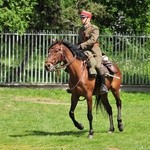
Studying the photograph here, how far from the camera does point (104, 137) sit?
40.3ft

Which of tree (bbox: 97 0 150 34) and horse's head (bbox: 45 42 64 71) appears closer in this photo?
horse's head (bbox: 45 42 64 71)

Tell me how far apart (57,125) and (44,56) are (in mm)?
10190

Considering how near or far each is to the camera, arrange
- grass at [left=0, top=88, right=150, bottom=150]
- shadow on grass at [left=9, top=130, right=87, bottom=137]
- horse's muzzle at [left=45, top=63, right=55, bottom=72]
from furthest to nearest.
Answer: shadow on grass at [left=9, top=130, right=87, bottom=137] → horse's muzzle at [left=45, top=63, right=55, bottom=72] → grass at [left=0, top=88, right=150, bottom=150]

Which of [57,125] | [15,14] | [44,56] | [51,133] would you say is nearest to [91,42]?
[51,133]

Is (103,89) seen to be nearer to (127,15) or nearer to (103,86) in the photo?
(103,86)

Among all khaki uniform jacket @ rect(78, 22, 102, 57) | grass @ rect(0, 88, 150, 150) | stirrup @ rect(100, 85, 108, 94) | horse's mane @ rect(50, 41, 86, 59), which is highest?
khaki uniform jacket @ rect(78, 22, 102, 57)

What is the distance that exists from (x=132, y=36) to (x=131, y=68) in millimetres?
1470

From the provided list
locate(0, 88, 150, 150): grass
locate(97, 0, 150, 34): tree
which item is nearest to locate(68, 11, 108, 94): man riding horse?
locate(0, 88, 150, 150): grass

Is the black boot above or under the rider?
under

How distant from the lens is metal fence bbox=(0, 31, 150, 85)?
2411 centimetres

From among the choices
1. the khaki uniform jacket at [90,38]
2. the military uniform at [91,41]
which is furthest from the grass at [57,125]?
the khaki uniform jacket at [90,38]

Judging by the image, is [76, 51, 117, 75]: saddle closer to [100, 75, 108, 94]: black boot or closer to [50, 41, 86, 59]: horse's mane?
[50, 41, 86, 59]: horse's mane

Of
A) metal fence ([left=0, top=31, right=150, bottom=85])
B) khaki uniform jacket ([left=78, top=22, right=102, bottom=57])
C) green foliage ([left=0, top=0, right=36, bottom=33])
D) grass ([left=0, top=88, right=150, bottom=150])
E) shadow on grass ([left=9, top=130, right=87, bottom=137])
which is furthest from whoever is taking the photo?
metal fence ([left=0, top=31, right=150, bottom=85])

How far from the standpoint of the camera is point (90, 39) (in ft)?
40.7
